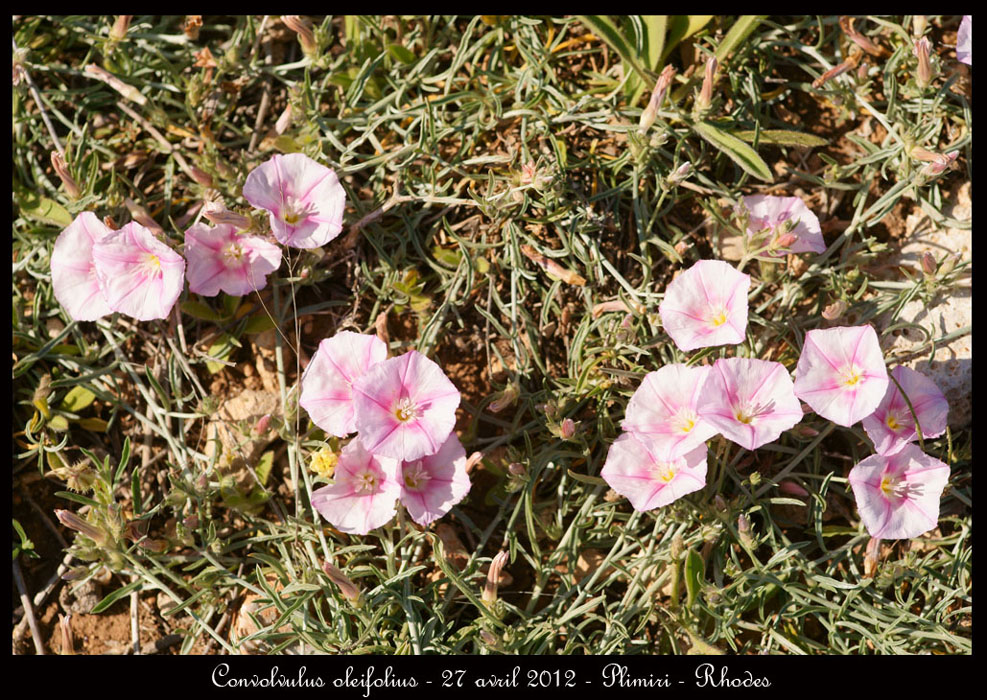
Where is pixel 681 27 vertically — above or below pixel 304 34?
above

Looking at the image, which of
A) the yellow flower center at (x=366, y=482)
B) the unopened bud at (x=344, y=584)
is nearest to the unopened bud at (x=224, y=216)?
the yellow flower center at (x=366, y=482)

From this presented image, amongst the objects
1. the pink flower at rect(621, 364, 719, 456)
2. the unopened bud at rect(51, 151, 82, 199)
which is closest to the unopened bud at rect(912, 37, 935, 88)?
the pink flower at rect(621, 364, 719, 456)

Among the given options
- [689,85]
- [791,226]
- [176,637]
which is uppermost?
[689,85]

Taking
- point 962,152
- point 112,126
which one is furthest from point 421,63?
point 962,152

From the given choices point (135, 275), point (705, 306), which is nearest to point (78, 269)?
point (135, 275)

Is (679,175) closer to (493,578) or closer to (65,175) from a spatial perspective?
(493,578)

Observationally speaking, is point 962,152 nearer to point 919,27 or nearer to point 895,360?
point 919,27

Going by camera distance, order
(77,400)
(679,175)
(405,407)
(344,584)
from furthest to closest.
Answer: (77,400) → (679,175) → (405,407) → (344,584)
